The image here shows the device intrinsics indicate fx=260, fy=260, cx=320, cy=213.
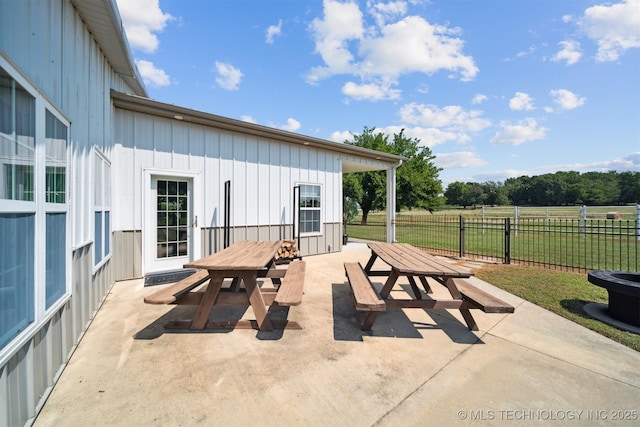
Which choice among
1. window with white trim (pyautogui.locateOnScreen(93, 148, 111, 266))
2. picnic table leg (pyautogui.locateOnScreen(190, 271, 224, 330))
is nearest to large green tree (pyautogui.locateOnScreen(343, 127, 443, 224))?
window with white trim (pyautogui.locateOnScreen(93, 148, 111, 266))

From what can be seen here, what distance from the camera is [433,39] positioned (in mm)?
7508

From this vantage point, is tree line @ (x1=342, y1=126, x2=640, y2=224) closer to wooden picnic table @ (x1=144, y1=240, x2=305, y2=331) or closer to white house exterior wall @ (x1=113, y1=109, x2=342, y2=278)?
white house exterior wall @ (x1=113, y1=109, x2=342, y2=278)

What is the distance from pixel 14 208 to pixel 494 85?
11923 millimetres

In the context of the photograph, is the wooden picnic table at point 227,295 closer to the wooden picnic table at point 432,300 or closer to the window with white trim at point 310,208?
the wooden picnic table at point 432,300

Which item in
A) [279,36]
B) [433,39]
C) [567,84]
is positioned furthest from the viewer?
[279,36]

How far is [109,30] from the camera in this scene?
330cm

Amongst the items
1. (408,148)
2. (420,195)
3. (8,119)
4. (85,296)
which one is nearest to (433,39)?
(8,119)

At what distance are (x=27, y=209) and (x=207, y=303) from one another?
1.68 m

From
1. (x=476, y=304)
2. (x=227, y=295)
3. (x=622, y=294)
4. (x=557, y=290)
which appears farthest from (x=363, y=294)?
(x=557, y=290)

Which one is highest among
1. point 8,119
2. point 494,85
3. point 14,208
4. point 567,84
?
point 494,85

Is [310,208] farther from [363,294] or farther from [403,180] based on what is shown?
[403,180]

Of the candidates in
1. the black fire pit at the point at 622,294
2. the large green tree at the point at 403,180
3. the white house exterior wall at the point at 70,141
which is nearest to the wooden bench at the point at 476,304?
the black fire pit at the point at 622,294

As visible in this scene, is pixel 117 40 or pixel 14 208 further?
pixel 117 40

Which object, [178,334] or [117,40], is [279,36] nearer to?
[117,40]
